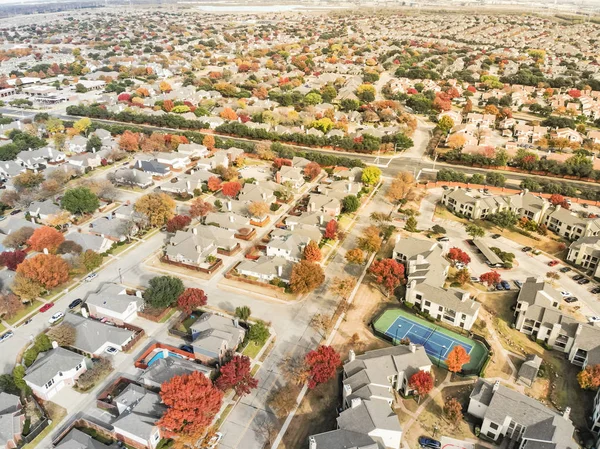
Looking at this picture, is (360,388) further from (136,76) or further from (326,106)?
(136,76)

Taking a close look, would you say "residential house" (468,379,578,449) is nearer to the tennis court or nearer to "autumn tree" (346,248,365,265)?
the tennis court

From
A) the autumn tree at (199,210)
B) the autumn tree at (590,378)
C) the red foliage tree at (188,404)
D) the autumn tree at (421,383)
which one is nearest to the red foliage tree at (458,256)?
the autumn tree at (590,378)

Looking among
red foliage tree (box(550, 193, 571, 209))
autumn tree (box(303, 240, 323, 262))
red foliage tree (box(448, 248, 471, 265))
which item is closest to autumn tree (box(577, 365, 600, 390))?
red foliage tree (box(448, 248, 471, 265))

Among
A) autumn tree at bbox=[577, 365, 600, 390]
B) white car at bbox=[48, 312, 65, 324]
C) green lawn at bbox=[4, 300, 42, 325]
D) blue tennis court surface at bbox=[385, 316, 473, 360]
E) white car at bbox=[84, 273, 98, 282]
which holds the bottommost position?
green lawn at bbox=[4, 300, 42, 325]

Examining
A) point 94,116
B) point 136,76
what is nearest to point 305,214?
point 94,116

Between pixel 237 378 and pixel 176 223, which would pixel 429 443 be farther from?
pixel 176 223

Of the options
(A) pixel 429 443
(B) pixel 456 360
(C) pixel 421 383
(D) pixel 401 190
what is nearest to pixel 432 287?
(B) pixel 456 360

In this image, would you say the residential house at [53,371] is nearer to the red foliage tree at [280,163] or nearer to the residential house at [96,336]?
the residential house at [96,336]
